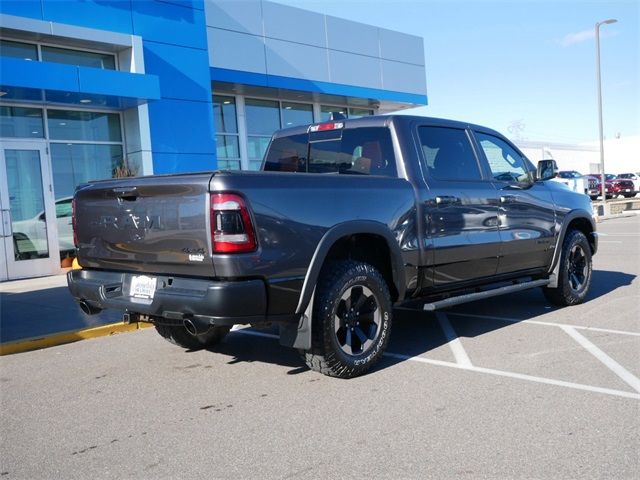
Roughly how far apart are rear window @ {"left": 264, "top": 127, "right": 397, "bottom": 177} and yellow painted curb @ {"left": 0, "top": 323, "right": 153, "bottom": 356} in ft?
8.47

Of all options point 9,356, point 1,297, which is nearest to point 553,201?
point 9,356

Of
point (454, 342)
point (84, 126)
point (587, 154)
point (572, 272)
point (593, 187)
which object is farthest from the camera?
point (587, 154)

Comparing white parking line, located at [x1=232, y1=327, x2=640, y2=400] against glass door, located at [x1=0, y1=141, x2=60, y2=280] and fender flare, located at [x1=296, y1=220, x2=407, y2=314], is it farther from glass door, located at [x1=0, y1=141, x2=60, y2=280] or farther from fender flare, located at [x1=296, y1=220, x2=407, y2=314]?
glass door, located at [x1=0, y1=141, x2=60, y2=280]

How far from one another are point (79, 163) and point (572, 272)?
9589mm

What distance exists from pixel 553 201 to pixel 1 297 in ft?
26.2

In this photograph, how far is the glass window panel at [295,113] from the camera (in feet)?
61.2

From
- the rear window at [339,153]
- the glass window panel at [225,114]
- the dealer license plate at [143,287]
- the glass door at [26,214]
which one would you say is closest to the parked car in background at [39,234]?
the glass door at [26,214]

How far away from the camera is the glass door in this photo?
38.1 feet

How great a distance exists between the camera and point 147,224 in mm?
4480

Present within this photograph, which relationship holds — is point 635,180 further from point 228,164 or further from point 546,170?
point 546,170

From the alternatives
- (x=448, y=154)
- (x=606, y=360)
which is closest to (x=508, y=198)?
(x=448, y=154)

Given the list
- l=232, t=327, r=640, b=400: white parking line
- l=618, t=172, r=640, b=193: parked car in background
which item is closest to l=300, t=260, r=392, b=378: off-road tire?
l=232, t=327, r=640, b=400: white parking line

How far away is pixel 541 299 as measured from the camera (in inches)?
320

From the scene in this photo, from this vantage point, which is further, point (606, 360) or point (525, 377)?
point (606, 360)
